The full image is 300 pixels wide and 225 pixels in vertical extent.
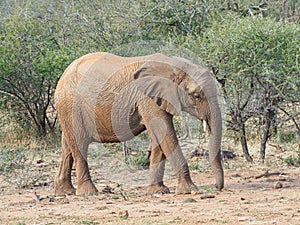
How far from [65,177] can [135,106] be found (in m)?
1.55

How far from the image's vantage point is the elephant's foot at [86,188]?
9.33m

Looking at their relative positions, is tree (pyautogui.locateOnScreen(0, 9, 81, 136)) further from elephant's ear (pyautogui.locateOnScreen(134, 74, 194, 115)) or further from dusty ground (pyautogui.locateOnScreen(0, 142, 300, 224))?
elephant's ear (pyautogui.locateOnScreen(134, 74, 194, 115))

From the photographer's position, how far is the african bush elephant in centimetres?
860

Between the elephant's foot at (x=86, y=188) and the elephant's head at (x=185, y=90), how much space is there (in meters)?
1.52

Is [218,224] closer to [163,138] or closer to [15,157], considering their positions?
[163,138]

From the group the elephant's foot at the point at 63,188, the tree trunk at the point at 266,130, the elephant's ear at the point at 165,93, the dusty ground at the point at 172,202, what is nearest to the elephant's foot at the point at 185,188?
the dusty ground at the point at 172,202

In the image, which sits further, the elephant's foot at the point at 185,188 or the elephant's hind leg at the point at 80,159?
the elephant's hind leg at the point at 80,159

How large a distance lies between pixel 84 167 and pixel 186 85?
1.92m

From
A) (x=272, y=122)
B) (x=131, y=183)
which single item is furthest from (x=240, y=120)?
(x=131, y=183)

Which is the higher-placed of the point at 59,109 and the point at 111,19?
the point at 111,19

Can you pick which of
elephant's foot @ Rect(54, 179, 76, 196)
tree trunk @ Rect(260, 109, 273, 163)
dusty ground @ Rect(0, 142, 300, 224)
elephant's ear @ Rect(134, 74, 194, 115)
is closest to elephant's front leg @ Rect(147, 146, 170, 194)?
dusty ground @ Rect(0, 142, 300, 224)

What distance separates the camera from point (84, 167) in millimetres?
9508

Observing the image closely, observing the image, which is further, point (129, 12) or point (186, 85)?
point (129, 12)

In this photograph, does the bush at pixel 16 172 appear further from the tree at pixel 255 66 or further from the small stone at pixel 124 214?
the small stone at pixel 124 214
